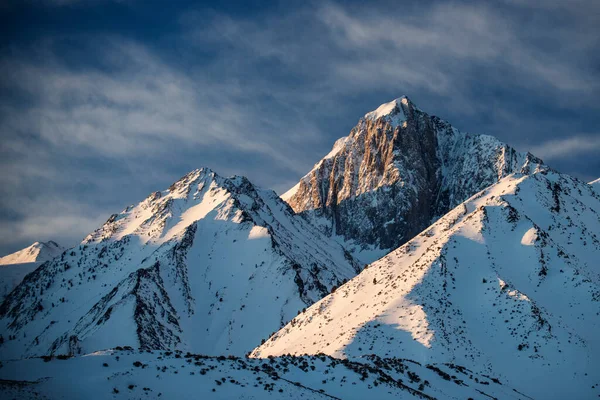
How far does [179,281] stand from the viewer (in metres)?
134

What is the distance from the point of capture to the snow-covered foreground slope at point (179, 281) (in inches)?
4520

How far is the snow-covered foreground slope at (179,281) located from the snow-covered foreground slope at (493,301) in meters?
38.4

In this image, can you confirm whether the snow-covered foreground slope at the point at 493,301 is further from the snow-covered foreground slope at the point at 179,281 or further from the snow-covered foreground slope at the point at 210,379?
the snow-covered foreground slope at the point at 179,281

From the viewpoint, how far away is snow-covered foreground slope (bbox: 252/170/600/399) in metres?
58.7

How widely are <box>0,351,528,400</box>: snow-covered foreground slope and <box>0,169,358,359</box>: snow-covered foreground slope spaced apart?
222ft

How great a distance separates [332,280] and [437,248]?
82043 millimetres

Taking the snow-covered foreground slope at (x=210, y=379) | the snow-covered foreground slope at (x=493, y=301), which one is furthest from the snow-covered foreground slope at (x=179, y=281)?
the snow-covered foreground slope at (x=210, y=379)

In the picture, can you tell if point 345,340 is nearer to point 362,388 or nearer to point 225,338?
point 362,388

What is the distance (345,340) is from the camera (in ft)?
208

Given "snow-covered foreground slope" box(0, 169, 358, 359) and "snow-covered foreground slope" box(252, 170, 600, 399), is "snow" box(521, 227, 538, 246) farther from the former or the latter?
"snow-covered foreground slope" box(0, 169, 358, 359)

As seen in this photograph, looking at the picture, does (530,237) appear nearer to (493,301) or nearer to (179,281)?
(493,301)

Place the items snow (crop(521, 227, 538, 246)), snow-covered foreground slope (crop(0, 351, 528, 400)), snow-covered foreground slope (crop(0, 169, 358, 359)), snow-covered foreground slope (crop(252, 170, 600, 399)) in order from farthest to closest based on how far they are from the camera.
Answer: snow-covered foreground slope (crop(0, 169, 358, 359)), snow (crop(521, 227, 538, 246)), snow-covered foreground slope (crop(252, 170, 600, 399)), snow-covered foreground slope (crop(0, 351, 528, 400))

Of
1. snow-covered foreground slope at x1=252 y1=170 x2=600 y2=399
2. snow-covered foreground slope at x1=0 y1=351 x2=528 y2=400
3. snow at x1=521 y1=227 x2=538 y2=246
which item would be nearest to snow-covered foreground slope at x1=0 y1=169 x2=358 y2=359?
snow-covered foreground slope at x1=252 y1=170 x2=600 y2=399

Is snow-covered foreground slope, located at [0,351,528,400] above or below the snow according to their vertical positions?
below
